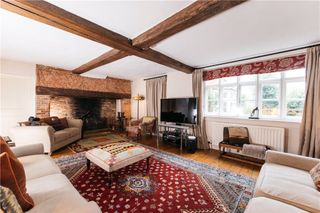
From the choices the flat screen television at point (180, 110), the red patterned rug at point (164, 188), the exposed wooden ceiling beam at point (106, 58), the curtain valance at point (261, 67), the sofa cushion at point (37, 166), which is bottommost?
the red patterned rug at point (164, 188)

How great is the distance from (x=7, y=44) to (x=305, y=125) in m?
5.76

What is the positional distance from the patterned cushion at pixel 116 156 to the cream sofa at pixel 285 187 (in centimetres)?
155

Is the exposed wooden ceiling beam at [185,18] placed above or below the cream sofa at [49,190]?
above

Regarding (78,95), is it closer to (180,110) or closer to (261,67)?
(180,110)

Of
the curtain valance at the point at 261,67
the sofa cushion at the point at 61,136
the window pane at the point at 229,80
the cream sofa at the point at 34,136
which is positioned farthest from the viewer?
the window pane at the point at 229,80

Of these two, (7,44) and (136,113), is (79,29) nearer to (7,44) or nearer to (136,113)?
(7,44)

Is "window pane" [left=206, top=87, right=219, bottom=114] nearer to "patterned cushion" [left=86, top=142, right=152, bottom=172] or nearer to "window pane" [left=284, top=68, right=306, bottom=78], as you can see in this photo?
"window pane" [left=284, top=68, right=306, bottom=78]

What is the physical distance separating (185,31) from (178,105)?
7.51 ft

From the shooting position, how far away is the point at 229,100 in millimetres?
3711

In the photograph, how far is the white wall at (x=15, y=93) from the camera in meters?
3.68

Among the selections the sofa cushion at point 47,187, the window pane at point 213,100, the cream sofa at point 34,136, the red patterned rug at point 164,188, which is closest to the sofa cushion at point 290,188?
the red patterned rug at point 164,188

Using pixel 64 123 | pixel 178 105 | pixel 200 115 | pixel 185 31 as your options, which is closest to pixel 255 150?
pixel 200 115

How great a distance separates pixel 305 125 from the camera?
2.55 meters

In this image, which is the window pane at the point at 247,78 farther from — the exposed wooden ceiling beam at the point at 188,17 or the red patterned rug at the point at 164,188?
the exposed wooden ceiling beam at the point at 188,17
